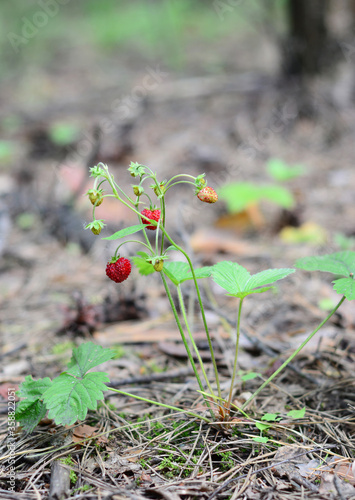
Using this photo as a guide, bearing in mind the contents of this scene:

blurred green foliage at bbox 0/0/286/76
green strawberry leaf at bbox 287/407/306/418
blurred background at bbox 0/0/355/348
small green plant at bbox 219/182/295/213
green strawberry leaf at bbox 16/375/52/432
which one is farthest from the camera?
blurred green foliage at bbox 0/0/286/76

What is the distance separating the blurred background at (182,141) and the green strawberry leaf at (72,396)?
461 millimetres

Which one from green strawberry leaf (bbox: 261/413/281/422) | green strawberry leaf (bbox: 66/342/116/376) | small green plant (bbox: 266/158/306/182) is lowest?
green strawberry leaf (bbox: 261/413/281/422)

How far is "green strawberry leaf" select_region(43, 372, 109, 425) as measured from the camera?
1119 millimetres

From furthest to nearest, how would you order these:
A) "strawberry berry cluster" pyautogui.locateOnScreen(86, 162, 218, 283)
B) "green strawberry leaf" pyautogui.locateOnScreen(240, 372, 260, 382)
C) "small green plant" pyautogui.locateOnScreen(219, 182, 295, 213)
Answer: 1. "small green plant" pyautogui.locateOnScreen(219, 182, 295, 213)
2. "green strawberry leaf" pyautogui.locateOnScreen(240, 372, 260, 382)
3. "strawberry berry cluster" pyautogui.locateOnScreen(86, 162, 218, 283)

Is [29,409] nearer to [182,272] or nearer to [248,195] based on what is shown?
[182,272]

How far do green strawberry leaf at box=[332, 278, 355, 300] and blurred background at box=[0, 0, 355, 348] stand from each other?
78 cm

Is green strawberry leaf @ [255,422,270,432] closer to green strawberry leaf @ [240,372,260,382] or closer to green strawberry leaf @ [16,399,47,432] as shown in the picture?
green strawberry leaf @ [240,372,260,382]

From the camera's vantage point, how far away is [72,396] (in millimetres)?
1160

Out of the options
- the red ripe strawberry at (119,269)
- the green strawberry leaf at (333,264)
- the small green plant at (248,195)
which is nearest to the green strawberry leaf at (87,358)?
the red ripe strawberry at (119,269)

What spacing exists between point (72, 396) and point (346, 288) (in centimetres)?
86

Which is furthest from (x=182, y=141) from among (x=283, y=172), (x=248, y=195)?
(x=248, y=195)

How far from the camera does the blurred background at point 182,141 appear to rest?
9.52ft

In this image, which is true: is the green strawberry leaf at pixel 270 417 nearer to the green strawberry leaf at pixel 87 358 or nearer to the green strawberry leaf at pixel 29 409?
the green strawberry leaf at pixel 87 358

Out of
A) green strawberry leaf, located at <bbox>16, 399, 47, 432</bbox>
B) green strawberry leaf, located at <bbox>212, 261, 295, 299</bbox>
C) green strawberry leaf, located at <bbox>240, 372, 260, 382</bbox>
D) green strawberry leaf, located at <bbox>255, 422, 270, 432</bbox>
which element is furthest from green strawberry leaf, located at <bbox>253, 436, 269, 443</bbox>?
green strawberry leaf, located at <bbox>16, 399, 47, 432</bbox>
